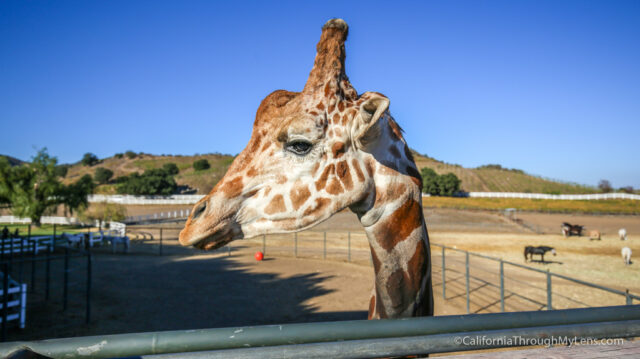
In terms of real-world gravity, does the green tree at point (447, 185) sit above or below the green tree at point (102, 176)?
below

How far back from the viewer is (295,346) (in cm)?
110

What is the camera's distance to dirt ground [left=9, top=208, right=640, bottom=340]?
10.0 meters

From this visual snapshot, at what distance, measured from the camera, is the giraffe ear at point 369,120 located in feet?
5.56

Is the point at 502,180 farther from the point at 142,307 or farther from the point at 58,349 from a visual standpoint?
the point at 58,349

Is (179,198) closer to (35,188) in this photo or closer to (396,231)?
(35,188)

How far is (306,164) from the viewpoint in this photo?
1968 millimetres

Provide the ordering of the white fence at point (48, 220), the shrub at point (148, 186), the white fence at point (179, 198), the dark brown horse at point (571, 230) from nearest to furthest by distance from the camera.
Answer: the dark brown horse at point (571, 230) < the white fence at point (48, 220) < the white fence at point (179, 198) < the shrub at point (148, 186)

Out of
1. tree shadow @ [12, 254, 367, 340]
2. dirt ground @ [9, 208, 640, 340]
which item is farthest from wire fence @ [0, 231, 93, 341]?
tree shadow @ [12, 254, 367, 340]

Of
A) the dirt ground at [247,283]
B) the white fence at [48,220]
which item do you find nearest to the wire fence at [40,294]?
the dirt ground at [247,283]

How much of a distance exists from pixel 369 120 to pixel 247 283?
13.8 meters

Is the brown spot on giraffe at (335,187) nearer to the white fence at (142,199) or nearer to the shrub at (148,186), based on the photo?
the white fence at (142,199)

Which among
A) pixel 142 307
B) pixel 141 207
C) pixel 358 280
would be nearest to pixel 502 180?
pixel 141 207

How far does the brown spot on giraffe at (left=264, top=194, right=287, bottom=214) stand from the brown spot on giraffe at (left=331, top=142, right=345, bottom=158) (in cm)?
38

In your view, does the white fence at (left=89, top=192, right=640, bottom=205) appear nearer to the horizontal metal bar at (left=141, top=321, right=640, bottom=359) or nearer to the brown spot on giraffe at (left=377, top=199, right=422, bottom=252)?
the brown spot on giraffe at (left=377, top=199, right=422, bottom=252)
